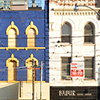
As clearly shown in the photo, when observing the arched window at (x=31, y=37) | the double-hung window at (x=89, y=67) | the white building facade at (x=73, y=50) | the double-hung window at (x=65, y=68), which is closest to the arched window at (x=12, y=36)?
the arched window at (x=31, y=37)

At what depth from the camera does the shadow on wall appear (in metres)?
14.5

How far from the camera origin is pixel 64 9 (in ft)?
53.6

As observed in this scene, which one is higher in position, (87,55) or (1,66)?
(87,55)

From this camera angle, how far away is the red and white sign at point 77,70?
54.3ft

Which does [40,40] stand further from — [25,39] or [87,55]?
[87,55]

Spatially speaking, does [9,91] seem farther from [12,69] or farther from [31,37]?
[31,37]

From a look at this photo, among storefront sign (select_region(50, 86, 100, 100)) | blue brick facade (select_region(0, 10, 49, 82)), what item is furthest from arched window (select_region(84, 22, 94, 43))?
storefront sign (select_region(50, 86, 100, 100))

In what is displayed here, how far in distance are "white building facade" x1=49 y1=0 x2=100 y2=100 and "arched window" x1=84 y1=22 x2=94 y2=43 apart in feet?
0.77

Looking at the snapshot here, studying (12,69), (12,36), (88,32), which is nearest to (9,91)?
(12,69)

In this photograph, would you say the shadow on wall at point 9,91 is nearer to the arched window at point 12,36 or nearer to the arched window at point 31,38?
the arched window at point 12,36

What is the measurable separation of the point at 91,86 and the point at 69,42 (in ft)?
15.8

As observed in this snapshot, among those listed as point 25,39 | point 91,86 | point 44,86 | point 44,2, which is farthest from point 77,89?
point 44,2

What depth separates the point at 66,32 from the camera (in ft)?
55.2

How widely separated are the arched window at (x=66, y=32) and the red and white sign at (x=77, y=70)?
8.10ft
